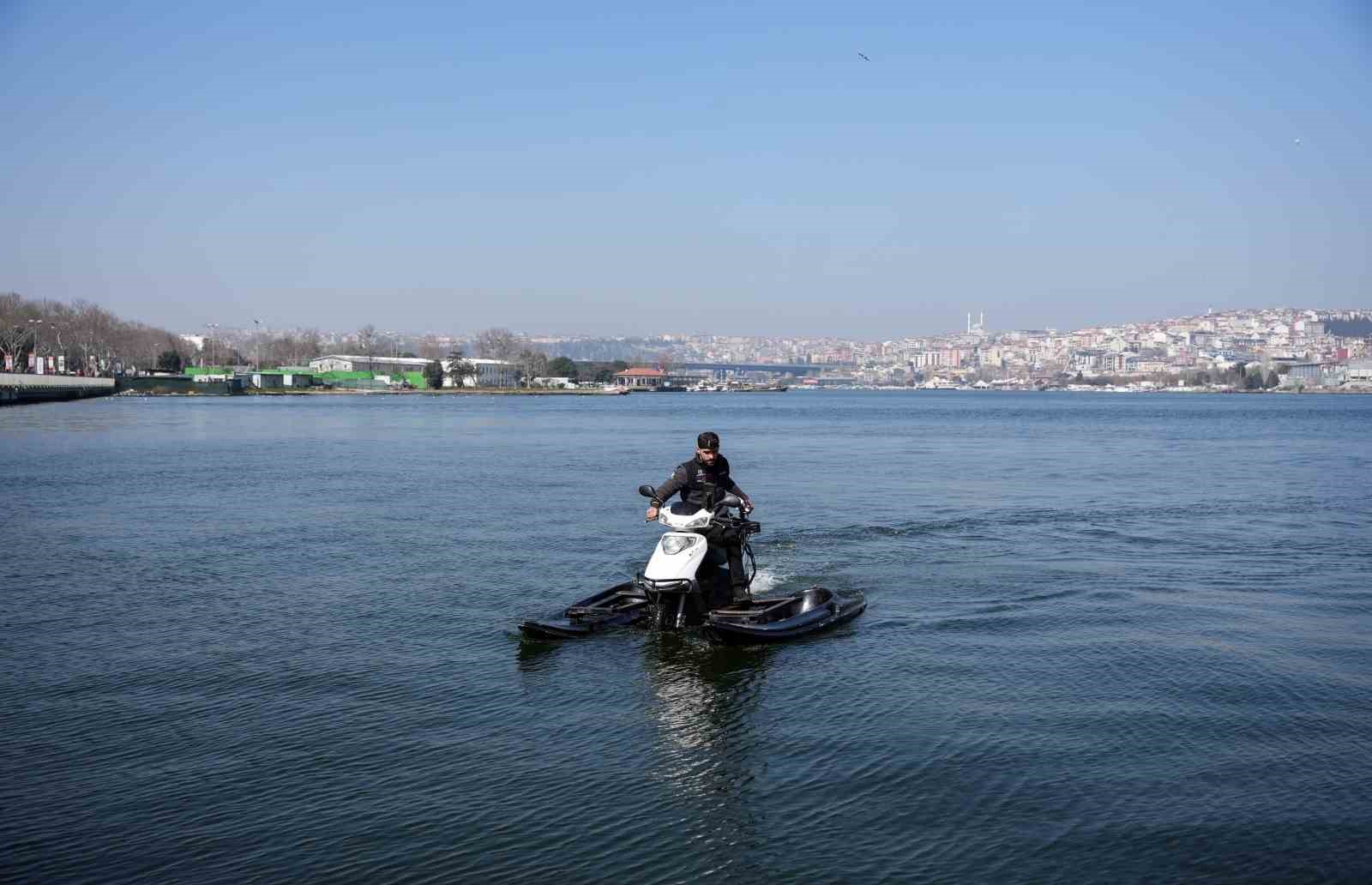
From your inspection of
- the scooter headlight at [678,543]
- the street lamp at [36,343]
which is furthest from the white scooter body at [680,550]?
the street lamp at [36,343]

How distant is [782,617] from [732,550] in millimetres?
1119

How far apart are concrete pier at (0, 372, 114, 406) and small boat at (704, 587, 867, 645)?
302 feet

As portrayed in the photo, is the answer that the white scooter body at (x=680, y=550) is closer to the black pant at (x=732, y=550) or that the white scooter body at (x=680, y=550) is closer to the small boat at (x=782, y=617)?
the black pant at (x=732, y=550)

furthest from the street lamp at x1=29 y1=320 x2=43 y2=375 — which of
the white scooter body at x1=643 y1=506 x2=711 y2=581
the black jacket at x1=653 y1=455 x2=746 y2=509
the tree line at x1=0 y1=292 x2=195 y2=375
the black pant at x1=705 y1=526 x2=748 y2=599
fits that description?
the white scooter body at x1=643 y1=506 x2=711 y2=581

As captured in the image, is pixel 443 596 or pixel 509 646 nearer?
pixel 509 646

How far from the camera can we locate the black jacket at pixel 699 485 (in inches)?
511

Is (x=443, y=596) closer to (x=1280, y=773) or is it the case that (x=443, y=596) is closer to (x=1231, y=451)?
(x=1280, y=773)

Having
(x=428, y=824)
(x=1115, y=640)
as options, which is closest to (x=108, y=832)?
(x=428, y=824)

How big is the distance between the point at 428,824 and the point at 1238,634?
1039cm

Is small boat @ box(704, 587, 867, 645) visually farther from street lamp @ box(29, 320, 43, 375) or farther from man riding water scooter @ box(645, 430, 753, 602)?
street lamp @ box(29, 320, 43, 375)

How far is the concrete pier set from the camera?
306 feet

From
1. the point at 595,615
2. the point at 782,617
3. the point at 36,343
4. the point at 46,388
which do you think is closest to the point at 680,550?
the point at 595,615

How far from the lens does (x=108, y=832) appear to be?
7684 mm

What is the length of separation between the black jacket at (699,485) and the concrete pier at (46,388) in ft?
301
